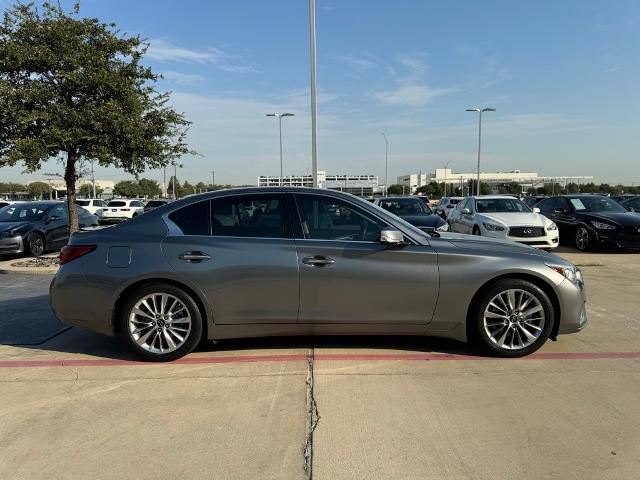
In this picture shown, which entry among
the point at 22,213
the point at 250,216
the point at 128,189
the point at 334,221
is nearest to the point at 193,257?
the point at 250,216

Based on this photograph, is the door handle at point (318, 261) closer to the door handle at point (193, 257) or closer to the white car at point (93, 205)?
the door handle at point (193, 257)

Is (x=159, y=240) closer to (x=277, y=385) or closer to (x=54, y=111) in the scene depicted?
(x=277, y=385)

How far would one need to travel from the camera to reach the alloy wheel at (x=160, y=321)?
478 cm

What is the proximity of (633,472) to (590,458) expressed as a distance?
223 mm

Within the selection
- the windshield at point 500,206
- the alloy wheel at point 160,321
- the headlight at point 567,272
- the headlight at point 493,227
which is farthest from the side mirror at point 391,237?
the windshield at point 500,206

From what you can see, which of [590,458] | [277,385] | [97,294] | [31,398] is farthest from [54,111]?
[590,458]

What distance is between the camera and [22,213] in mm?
14203

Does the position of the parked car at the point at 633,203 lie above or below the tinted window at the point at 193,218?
below

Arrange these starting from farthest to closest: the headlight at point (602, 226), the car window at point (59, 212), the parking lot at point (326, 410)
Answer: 1. the car window at point (59, 212)
2. the headlight at point (602, 226)
3. the parking lot at point (326, 410)

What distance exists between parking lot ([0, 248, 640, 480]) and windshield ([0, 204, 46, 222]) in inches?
385

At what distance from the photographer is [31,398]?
4.04 metres

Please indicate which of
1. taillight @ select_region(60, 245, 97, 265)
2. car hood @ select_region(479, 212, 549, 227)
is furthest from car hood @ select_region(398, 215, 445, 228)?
taillight @ select_region(60, 245, 97, 265)

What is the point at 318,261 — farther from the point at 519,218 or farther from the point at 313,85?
the point at 313,85

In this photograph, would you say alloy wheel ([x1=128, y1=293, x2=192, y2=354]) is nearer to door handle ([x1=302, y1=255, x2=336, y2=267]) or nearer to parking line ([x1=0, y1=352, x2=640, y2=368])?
parking line ([x1=0, y1=352, x2=640, y2=368])
